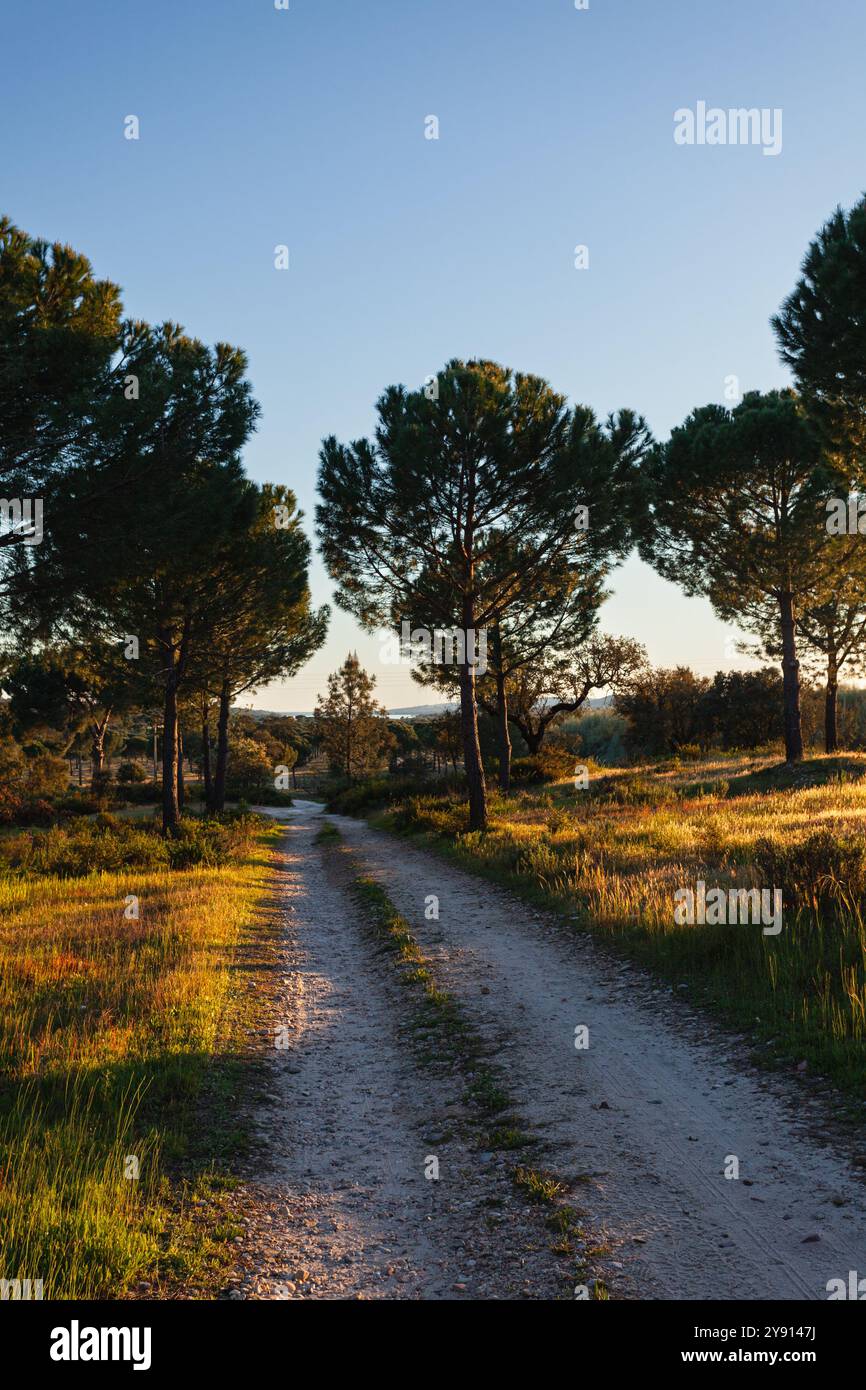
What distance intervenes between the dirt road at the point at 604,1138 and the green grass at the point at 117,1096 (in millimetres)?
650

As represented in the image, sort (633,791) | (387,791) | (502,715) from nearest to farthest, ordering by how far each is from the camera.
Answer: (633,791) < (502,715) < (387,791)

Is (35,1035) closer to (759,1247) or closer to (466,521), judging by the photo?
(759,1247)

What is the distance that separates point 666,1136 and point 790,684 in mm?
28072

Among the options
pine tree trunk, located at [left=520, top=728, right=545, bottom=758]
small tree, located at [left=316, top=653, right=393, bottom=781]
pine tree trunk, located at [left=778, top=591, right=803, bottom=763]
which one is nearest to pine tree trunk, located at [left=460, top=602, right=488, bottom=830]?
pine tree trunk, located at [left=778, top=591, right=803, bottom=763]

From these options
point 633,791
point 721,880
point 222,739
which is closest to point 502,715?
point 633,791

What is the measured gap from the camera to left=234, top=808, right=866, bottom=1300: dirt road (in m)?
3.69

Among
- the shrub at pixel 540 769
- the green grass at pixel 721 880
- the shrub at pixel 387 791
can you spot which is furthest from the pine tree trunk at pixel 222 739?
the shrub at pixel 540 769

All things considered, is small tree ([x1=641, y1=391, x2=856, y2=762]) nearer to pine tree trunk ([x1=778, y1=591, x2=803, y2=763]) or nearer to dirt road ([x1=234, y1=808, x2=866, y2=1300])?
pine tree trunk ([x1=778, y1=591, x2=803, y2=763])

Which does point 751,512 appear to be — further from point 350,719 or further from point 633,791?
point 350,719

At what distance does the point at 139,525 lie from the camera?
1371 cm

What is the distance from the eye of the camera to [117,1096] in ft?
19.1

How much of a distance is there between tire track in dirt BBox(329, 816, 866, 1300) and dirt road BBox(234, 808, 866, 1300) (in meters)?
0.01
